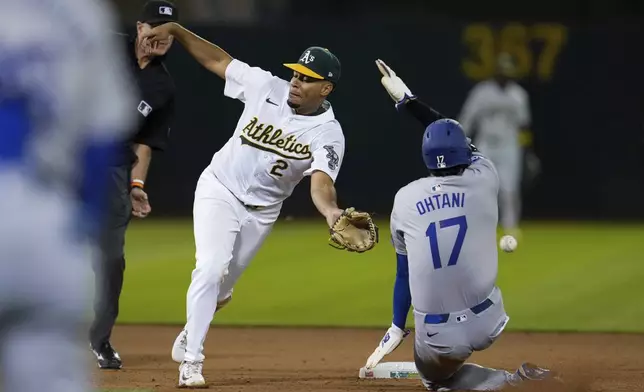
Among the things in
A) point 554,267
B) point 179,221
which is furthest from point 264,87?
point 179,221

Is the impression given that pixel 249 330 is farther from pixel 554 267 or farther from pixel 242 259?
pixel 554 267

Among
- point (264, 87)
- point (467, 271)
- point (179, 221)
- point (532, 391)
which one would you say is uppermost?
point (264, 87)

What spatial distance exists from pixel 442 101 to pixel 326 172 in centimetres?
1287

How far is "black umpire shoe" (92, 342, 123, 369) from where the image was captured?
7680 millimetres

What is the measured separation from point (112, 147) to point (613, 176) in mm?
16926

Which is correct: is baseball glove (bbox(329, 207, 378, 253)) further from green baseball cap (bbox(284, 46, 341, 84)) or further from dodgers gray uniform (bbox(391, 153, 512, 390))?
green baseball cap (bbox(284, 46, 341, 84))

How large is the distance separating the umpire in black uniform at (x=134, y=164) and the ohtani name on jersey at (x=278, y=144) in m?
0.99

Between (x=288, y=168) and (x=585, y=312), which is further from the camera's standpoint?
(x=585, y=312)

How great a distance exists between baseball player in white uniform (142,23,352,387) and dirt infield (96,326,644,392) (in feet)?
1.51

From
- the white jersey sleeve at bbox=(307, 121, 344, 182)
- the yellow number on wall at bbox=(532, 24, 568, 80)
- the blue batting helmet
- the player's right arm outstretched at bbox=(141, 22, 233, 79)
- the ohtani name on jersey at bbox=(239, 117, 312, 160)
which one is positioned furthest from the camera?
the yellow number on wall at bbox=(532, 24, 568, 80)

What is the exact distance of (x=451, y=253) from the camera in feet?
20.9

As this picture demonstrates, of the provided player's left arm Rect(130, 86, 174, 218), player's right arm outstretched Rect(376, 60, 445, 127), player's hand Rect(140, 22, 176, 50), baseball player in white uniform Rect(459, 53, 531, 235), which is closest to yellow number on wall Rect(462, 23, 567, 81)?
baseball player in white uniform Rect(459, 53, 531, 235)

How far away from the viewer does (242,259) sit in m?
7.25

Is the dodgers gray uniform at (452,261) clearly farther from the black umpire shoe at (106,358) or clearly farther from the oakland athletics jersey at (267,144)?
the black umpire shoe at (106,358)
